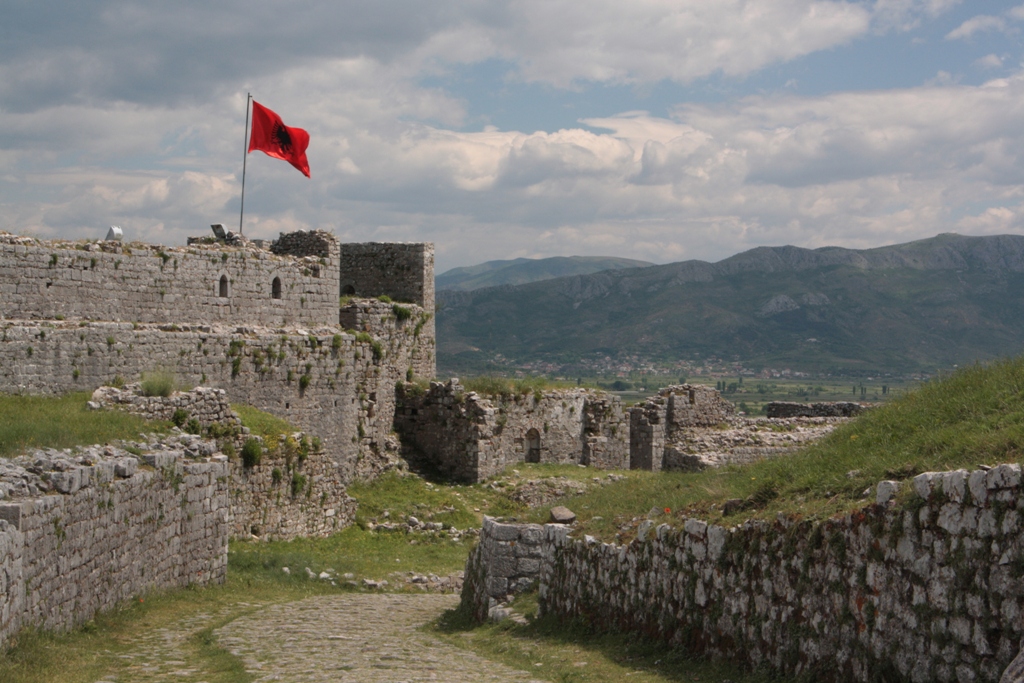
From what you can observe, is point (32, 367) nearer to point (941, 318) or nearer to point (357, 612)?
point (357, 612)

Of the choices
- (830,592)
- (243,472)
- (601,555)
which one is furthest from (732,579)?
(243,472)

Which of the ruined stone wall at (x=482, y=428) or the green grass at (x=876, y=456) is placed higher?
the green grass at (x=876, y=456)

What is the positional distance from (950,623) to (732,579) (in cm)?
276

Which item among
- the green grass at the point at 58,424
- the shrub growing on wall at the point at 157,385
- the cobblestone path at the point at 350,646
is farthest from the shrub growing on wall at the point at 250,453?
the cobblestone path at the point at 350,646

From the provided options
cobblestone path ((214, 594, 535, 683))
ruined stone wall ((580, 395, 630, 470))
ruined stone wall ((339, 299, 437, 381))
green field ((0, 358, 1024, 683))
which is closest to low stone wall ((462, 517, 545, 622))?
green field ((0, 358, 1024, 683))

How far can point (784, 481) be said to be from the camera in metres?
12.1

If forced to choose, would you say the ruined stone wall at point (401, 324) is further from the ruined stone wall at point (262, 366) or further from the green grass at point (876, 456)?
the green grass at point (876, 456)

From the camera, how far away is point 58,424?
16641 millimetres

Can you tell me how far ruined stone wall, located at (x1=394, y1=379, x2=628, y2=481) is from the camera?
29.3m

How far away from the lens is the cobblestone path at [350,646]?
1177 centimetres

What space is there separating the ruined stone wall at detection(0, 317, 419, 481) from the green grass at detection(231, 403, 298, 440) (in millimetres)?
815

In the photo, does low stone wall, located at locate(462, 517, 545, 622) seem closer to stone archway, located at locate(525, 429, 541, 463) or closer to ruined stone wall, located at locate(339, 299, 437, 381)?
ruined stone wall, located at locate(339, 299, 437, 381)

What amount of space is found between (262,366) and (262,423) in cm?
251

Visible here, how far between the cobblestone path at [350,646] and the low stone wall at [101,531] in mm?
1637
